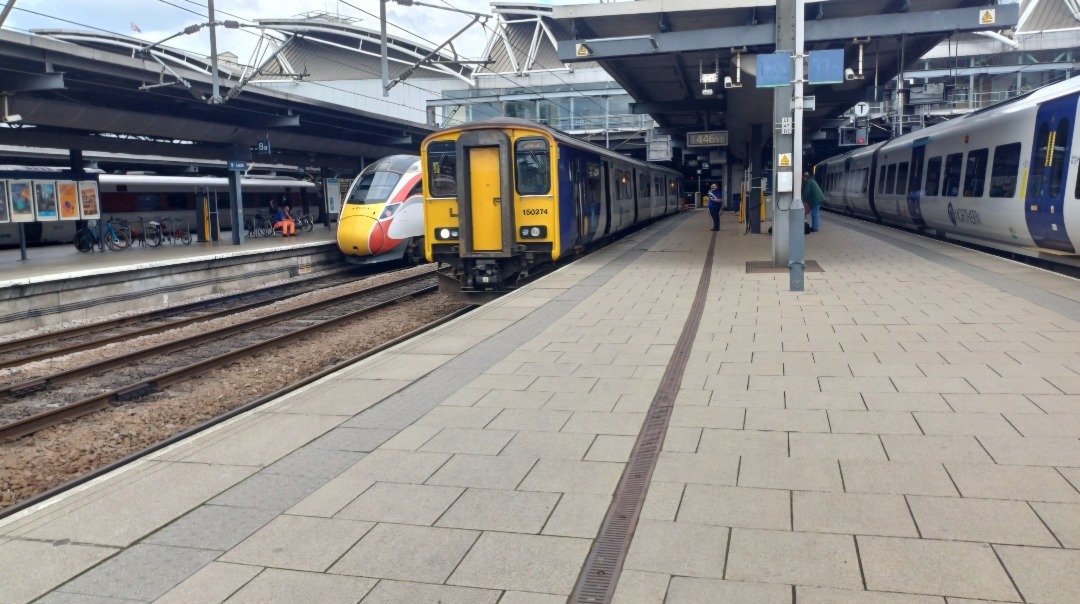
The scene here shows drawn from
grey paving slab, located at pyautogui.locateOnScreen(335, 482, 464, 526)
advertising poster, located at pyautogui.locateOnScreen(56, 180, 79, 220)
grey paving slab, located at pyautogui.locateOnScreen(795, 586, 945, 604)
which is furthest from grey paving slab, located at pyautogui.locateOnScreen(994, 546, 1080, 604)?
advertising poster, located at pyautogui.locateOnScreen(56, 180, 79, 220)

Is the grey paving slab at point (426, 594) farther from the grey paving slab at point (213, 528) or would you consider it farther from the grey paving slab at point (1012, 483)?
the grey paving slab at point (1012, 483)

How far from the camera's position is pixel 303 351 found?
11344mm

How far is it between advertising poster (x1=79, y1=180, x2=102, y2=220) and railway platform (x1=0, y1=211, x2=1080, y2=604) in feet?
45.6

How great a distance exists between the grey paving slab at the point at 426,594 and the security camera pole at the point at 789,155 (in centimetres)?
896

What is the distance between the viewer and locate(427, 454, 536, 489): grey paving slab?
15.8 feet

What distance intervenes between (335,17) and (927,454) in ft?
229

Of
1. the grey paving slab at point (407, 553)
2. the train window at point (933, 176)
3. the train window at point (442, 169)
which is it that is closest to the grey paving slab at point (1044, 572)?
the grey paving slab at point (407, 553)

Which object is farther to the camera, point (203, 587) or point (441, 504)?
point (441, 504)

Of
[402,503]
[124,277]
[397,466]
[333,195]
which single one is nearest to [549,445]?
[397,466]

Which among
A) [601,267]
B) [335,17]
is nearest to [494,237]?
[601,267]

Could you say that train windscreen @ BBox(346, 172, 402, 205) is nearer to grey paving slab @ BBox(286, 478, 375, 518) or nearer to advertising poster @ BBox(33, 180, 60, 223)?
advertising poster @ BBox(33, 180, 60, 223)

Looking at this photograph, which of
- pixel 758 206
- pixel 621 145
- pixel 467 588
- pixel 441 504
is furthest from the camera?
pixel 621 145

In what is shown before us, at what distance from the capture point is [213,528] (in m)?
4.33

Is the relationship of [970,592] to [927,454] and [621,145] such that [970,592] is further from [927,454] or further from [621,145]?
[621,145]
